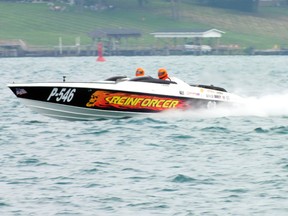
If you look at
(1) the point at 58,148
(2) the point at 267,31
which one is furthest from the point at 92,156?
(2) the point at 267,31

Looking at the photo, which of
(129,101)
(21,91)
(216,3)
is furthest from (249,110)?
(216,3)

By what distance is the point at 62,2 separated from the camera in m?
157

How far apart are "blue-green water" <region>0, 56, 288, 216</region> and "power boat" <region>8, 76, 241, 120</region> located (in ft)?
1.09

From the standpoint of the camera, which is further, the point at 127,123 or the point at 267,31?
the point at 267,31

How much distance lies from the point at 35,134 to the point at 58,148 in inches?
113

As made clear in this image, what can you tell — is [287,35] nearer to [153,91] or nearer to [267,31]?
[267,31]

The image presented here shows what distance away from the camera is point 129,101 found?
27141mm

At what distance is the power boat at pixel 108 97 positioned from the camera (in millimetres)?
26575

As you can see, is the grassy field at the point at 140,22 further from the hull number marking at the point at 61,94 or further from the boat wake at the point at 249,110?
the hull number marking at the point at 61,94

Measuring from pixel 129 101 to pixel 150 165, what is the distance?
6.63 meters

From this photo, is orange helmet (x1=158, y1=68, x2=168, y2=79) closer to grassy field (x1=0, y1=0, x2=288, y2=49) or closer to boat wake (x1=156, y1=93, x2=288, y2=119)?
boat wake (x1=156, y1=93, x2=288, y2=119)

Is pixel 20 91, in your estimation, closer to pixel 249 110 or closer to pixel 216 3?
pixel 249 110

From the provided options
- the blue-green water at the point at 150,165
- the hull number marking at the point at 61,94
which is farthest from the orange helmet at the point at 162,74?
the hull number marking at the point at 61,94

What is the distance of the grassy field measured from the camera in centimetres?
14175
